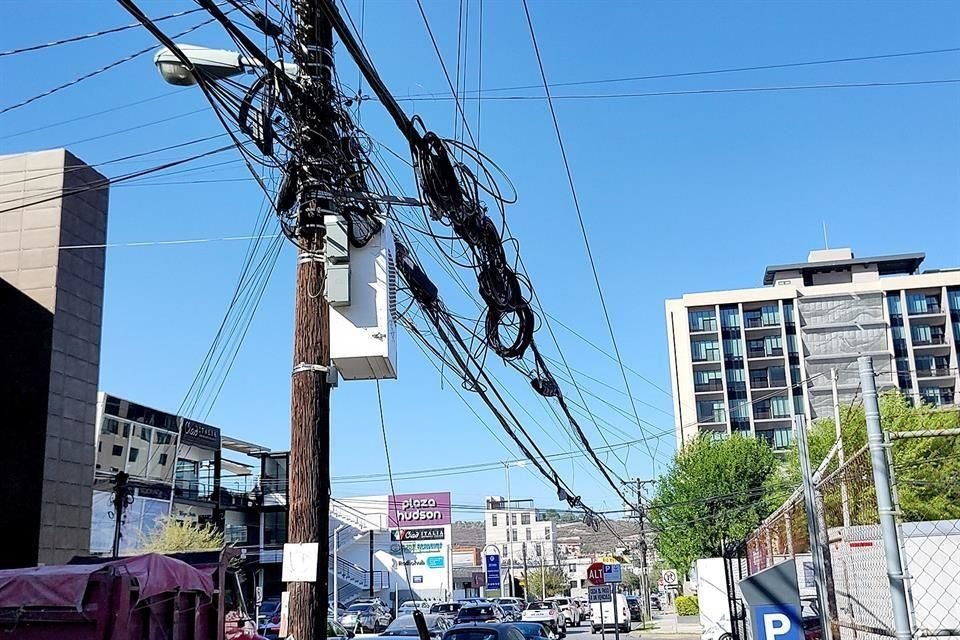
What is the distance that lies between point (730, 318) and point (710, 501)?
42969 millimetres

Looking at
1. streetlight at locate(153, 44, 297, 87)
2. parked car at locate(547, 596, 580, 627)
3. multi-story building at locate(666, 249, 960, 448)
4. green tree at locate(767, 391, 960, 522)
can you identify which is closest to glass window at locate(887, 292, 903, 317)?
multi-story building at locate(666, 249, 960, 448)

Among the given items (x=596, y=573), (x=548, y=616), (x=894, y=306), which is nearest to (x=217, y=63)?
(x=596, y=573)

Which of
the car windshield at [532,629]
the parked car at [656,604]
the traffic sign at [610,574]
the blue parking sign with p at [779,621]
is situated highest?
the blue parking sign with p at [779,621]

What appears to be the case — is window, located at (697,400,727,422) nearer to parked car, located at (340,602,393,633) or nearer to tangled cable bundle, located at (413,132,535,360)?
parked car, located at (340,602,393,633)

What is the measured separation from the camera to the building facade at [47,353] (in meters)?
20.2

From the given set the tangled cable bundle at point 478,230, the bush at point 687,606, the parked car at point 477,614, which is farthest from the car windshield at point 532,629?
the bush at point 687,606

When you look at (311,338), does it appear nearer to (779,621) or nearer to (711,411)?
(779,621)

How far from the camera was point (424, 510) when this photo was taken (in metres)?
80.8

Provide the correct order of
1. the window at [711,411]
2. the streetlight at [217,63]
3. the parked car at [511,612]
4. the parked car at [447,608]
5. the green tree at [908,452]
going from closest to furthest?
1. the streetlight at [217,63]
2. the green tree at [908,452]
3. the parked car at [447,608]
4. the parked car at [511,612]
5. the window at [711,411]

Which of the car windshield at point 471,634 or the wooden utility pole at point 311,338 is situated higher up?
the wooden utility pole at point 311,338

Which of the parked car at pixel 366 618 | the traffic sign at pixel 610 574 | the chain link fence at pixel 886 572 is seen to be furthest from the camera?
the parked car at pixel 366 618

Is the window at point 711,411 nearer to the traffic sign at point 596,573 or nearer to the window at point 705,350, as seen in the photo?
the window at point 705,350

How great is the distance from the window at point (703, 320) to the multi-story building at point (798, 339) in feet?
0.31

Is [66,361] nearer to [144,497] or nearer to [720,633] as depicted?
[720,633]
